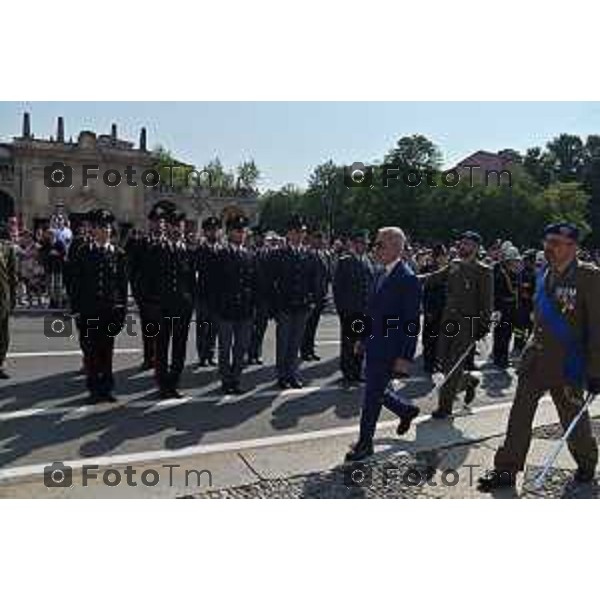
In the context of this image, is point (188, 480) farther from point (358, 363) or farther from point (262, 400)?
point (358, 363)

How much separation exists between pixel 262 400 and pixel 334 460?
8.39 feet

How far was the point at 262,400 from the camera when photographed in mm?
9742

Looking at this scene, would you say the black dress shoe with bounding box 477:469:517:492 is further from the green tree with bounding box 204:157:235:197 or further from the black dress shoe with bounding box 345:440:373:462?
the green tree with bounding box 204:157:235:197

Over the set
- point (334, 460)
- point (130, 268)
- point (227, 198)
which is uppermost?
point (227, 198)

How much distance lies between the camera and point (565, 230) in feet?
21.6

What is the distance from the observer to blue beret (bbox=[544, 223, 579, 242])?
6.56 meters

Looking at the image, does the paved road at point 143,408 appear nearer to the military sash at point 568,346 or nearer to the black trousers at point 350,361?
the black trousers at point 350,361

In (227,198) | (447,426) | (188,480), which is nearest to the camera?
(188,480)

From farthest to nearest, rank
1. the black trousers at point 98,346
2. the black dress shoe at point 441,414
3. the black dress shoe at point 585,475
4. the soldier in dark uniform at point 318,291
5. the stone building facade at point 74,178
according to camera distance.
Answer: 1. the stone building facade at point 74,178
2. the soldier in dark uniform at point 318,291
3. the black dress shoe at point 441,414
4. the black trousers at point 98,346
5. the black dress shoe at point 585,475

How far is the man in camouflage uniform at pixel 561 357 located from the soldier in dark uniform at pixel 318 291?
17.3ft

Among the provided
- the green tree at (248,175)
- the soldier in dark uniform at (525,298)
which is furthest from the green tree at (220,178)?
the soldier in dark uniform at (525,298)

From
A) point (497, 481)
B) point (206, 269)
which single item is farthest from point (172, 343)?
point (497, 481)

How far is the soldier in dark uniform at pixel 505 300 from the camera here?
1398cm

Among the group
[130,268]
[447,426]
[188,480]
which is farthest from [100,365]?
[447,426]
